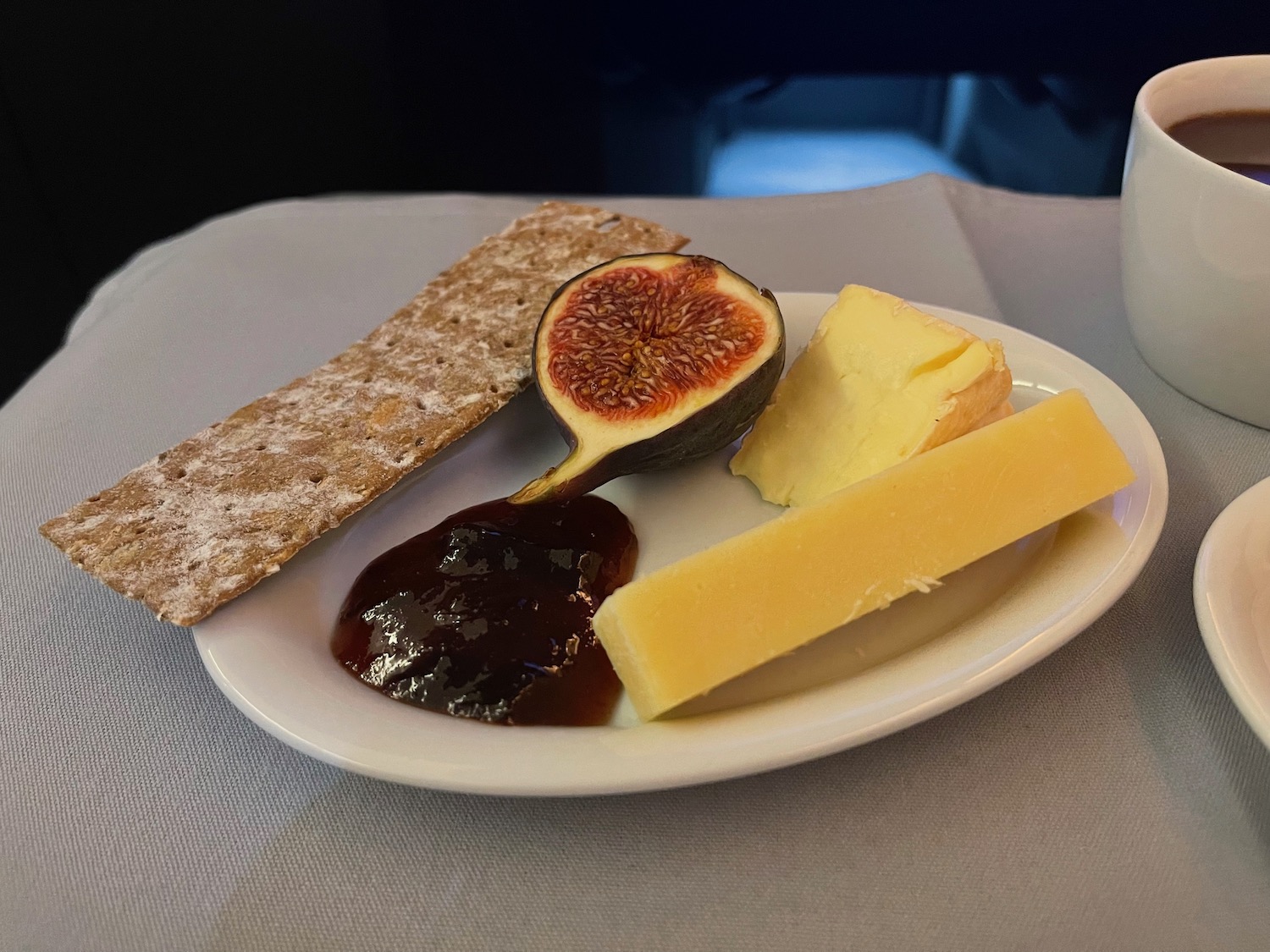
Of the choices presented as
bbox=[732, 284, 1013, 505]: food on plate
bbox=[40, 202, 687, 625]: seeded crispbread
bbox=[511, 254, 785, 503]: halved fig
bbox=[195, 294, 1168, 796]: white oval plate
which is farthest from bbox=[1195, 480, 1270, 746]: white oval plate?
bbox=[40, 202, 687, 625]: seeded crispbread

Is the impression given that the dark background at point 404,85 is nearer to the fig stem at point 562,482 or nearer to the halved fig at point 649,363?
the halved fig at point 649,363

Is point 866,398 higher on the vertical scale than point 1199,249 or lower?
lower

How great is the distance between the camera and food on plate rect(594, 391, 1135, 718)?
0.85m

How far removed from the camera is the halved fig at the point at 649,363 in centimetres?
113

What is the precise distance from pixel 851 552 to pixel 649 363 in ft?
1.46

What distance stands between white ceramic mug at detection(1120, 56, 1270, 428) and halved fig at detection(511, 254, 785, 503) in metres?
0.49

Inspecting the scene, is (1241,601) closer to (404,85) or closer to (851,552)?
(851,552)

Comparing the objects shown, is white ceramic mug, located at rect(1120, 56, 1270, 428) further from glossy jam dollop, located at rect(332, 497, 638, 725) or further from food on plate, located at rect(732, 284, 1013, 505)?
glossy jam dollop, located at rect(332, 497, 638, 725)

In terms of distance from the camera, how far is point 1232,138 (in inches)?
48.9

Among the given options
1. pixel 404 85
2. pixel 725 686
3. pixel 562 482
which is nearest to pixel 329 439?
pixel 562 482

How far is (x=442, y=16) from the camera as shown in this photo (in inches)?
95.1

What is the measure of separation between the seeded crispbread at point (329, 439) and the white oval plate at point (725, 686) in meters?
0.05

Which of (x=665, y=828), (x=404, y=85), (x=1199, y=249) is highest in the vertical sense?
(x=1199, y=249)

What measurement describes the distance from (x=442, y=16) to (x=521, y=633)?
2020 millimetres
